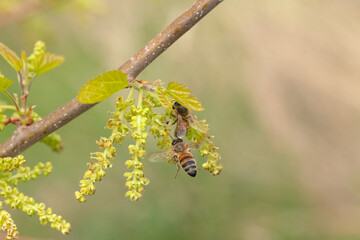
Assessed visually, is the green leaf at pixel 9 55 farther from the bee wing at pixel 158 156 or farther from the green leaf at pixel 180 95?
the bee wing at pixel 158 156

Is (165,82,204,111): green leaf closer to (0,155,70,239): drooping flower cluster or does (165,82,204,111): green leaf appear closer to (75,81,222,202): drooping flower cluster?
(75,81,222,202): drooping flower cluster

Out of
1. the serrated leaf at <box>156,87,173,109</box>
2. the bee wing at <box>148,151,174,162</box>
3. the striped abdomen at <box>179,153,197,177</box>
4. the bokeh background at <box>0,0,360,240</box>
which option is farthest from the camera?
the bokeh background at <box>0,0,360,240</box>

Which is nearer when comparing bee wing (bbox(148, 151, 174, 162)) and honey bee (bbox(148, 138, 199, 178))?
honey bee (bbox(148, 138, 199, 178))

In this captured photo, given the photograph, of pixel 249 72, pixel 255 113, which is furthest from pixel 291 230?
pixel 249 72

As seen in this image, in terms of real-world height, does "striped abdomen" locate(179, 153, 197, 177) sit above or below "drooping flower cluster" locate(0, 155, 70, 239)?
above

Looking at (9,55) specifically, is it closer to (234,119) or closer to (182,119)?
(182,119)

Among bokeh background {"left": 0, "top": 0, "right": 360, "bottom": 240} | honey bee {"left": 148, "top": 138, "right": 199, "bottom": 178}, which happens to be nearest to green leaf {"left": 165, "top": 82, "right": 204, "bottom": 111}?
honey bee {"left": 148, "top": 138, "right": 199, "bottom": 178}

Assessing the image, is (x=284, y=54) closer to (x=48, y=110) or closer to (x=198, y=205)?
(x=198, y=205)

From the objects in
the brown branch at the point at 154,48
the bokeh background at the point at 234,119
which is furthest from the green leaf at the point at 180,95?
the bokeh background at the point at 234,119
